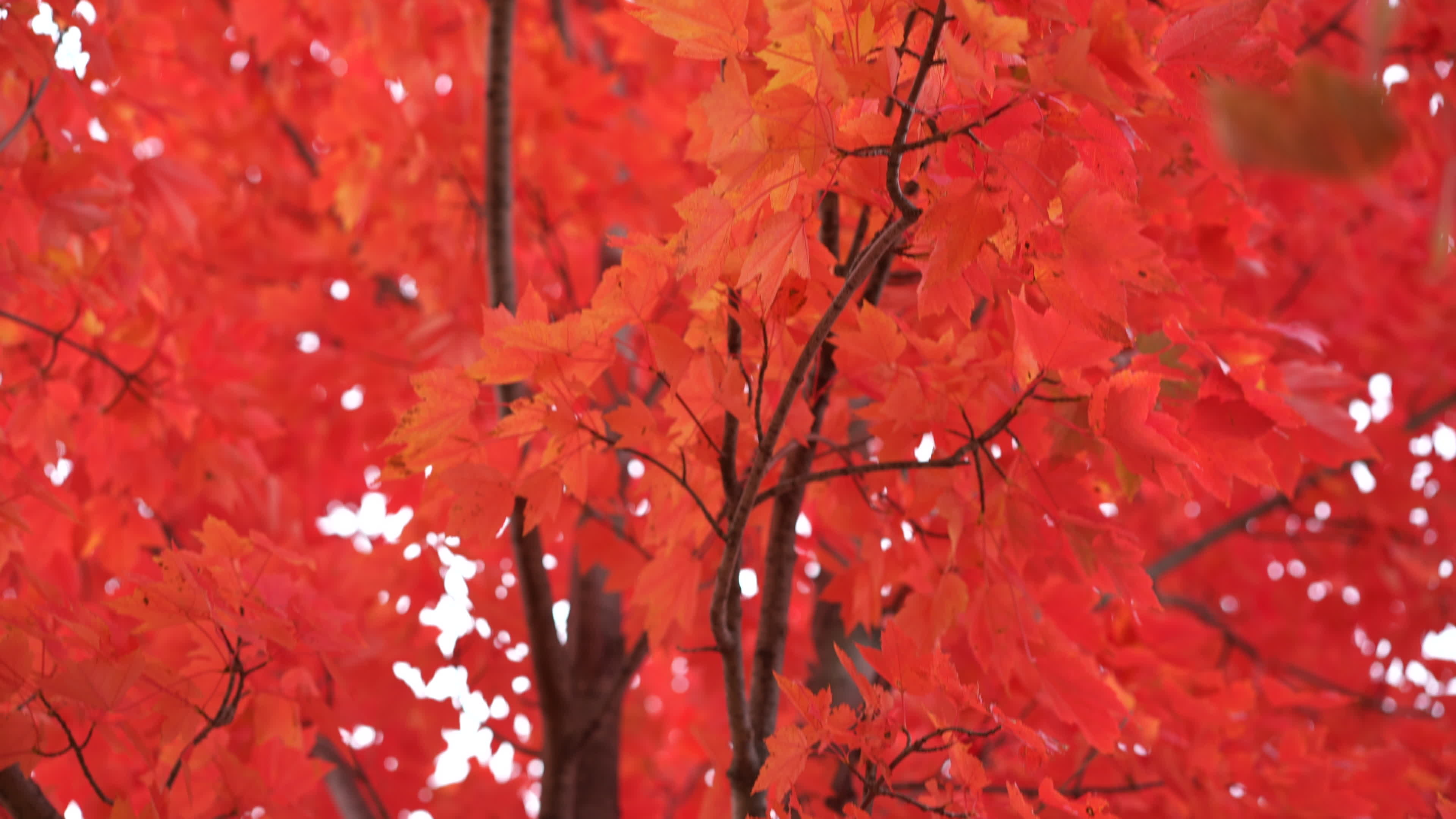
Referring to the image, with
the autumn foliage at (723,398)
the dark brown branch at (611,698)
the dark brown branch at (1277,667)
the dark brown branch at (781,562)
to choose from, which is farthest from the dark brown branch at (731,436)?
the dark brown branch at (1277,667)

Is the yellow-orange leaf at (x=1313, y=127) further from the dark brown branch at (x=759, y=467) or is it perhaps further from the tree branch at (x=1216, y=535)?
the tree branch at (x=1216, y=535)

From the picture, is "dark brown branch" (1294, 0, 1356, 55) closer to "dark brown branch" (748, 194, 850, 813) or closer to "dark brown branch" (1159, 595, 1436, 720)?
"dark brown branch" (748, 194, 850, 813)

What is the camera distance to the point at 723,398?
39.1 inches

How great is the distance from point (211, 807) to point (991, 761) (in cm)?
151

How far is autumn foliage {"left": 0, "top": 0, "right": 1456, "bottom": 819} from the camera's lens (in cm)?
89

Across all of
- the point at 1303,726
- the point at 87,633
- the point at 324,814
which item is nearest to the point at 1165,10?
the point at 87,633

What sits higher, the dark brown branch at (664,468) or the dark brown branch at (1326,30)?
the dark brown branch at (1326,30)

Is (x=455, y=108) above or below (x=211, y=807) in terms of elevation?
above

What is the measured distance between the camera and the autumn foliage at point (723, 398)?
35.2 inches

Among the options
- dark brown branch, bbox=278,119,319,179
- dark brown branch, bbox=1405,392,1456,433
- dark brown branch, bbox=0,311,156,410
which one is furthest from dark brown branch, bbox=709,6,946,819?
dark brown branch, bbox=278,119,319,179

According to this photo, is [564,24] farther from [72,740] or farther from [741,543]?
[72,740]

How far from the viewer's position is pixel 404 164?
7.62 feet

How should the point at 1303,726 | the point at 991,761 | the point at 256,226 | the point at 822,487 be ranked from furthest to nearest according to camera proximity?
the point at 256,226
the point at 1303,726
the point at 991,761
the point at 822,487

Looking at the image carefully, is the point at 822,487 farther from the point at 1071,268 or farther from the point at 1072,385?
the point at 1071,268
